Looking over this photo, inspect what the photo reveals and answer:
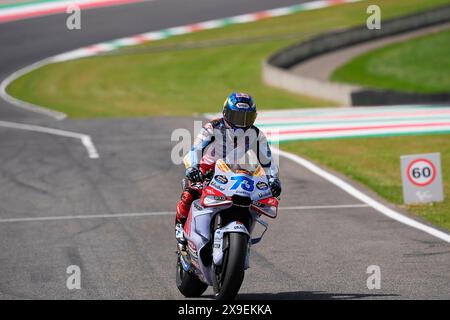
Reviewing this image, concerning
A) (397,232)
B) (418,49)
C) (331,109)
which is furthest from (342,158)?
(418,49)

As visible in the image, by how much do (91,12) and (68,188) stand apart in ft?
95.8

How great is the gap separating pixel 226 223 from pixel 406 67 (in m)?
27.4

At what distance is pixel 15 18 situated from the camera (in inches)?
1694

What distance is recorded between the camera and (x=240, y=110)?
9.18 meters

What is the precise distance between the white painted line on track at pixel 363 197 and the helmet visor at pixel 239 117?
350 centimetres

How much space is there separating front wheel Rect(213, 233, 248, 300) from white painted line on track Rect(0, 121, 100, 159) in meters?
10.7

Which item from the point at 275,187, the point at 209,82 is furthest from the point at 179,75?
the point at 275,187

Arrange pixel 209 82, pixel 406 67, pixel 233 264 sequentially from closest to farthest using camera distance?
1. pixel 233 264
2. pixel 209 82
3. pixel 406 67

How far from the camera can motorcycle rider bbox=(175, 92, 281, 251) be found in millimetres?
9180

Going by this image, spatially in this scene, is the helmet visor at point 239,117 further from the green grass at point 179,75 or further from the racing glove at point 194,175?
the green grass at point 179,75

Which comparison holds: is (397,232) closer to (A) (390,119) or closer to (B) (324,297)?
(B) (324,297)

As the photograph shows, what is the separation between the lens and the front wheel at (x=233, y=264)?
8.52 metres

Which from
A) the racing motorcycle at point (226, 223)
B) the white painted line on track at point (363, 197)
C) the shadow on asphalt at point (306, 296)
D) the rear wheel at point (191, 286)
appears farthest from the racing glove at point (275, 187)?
the white painted line on track at point (363, 197)

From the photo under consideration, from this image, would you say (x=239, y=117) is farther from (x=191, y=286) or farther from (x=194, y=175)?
(x=191, y=286)
